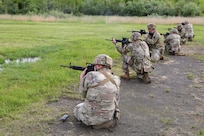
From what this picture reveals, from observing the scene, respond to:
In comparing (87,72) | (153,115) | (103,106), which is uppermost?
(87,72)

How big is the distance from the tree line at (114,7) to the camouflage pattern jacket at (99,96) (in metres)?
44.5

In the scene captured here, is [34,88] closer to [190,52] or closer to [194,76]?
[194,76]

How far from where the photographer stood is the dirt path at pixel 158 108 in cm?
538

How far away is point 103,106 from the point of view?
201 inches

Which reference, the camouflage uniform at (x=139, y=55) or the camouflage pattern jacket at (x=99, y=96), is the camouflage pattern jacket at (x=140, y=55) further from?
the camouflage pattern jacket at (x=99, y=96)

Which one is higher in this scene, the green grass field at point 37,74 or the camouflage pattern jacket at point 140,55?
the camouflage pattern jacket at point 140,55

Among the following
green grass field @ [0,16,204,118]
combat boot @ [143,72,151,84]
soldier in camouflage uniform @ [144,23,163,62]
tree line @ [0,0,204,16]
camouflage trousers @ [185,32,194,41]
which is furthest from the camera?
tree line @ [0,0,204,16]

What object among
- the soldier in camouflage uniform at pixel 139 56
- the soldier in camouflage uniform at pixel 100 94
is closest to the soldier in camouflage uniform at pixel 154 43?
the soldier in camouflage uniform at pixel 139 56

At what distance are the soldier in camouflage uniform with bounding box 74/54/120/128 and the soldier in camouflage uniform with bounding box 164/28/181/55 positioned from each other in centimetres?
871

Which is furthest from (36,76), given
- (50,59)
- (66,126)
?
(66,126)

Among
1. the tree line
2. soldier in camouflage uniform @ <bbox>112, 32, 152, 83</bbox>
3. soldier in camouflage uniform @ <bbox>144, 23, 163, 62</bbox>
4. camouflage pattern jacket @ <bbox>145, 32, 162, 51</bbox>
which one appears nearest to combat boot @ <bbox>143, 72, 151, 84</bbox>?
soldier in camouflage uniform @ <bbox>112, 32, 152, 83</bbox>

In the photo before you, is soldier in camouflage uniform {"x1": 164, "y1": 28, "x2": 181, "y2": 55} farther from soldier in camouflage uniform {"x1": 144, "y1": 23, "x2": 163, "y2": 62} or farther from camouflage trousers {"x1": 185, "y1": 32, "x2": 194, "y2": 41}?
camouflage trousers {"x1": 185, "y1": 32, "x2": 194, "y2": 41}

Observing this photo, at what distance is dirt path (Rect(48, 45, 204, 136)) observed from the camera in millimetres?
5375

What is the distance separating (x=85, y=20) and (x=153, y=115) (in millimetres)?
30435
